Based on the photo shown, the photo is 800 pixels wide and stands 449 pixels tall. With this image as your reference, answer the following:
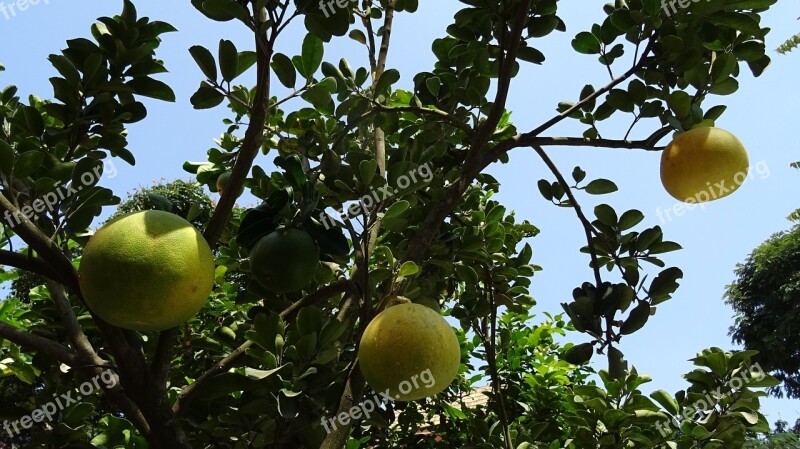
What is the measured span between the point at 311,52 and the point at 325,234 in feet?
1.72

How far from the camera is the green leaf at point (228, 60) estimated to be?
5.08ft

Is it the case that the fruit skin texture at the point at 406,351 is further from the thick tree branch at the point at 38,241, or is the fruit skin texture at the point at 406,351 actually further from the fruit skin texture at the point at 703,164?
the fruit skin texture at the point at 703,164

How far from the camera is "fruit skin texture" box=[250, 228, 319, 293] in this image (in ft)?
5.14

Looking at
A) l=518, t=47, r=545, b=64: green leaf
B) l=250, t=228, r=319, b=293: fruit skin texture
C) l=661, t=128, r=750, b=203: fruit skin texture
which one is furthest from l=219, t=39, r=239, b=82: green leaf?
l=661, t=128, r=750, b=203: fruit skin texture

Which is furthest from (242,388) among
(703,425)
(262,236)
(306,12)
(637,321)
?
(703,425)

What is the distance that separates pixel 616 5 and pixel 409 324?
1372 millimetres

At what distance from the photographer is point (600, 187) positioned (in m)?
1.99

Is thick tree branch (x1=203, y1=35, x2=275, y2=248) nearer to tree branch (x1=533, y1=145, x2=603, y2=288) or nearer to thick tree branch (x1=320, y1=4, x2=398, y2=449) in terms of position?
thick tree branch (x1=320, y1=4, x2=398, y2=449)

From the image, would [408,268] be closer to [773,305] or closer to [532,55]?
[532,55]

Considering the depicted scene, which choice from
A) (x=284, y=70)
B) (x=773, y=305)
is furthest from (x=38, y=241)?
(x=773, y=305)

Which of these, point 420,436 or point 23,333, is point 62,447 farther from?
point 420,436

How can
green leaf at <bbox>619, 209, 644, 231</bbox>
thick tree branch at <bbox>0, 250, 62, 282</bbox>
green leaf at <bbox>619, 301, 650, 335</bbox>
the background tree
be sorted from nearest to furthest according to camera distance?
thick tree branch at <bbox>0, 250, 62, 282</bbox> → green leaf at <bbox>619, 301, 650, 335</bbox> → green leaf at <bbox>619, 209, 644, 231</bbox> → the background tree

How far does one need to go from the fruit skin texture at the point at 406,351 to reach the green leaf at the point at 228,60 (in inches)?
30.5

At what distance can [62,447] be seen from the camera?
1.78 meters
